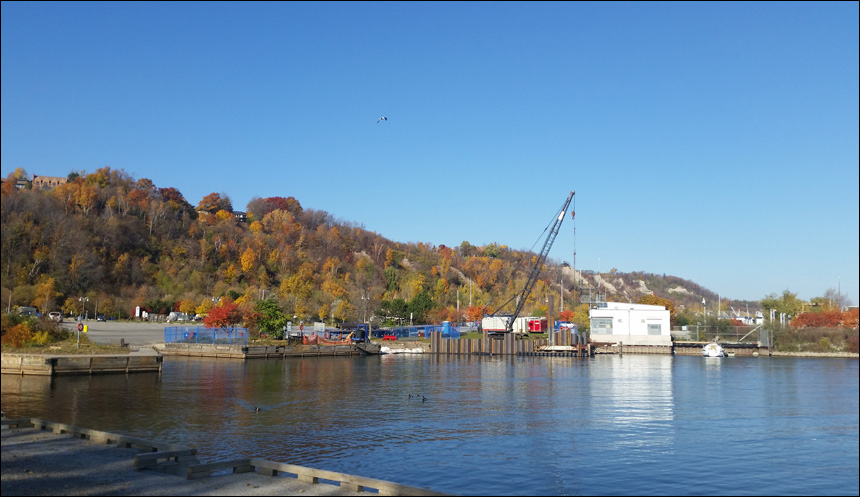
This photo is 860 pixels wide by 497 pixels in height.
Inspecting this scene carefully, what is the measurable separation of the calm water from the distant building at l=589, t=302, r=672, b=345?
5120cm

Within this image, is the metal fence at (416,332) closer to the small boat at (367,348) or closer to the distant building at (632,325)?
the small boat at (367,348)

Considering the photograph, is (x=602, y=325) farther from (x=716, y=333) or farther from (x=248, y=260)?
(x=248, y=260)

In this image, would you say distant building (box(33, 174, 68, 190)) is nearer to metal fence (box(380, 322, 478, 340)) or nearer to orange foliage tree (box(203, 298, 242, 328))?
orange foliage tree (box(203, 298, 242, 328))

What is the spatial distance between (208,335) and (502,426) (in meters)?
47.0

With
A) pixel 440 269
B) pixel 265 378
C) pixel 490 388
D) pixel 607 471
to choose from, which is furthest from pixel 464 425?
pixel 440 269

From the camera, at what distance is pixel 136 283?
222ft

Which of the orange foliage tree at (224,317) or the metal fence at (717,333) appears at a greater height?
the orange foliage tree at (224,317)

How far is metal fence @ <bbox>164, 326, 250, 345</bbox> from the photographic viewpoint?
214 feet

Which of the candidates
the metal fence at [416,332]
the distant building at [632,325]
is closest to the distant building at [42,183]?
the metal fence at [416,332]

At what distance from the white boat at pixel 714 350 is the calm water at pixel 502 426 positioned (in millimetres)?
41742

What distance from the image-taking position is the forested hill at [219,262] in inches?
650

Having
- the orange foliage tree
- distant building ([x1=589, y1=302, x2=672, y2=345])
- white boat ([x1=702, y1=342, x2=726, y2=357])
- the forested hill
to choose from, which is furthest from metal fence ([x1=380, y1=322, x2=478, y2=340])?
white boat ([x1=702, y1=342, x2=726, y2=357])

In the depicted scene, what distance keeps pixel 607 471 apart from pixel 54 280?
653 inches

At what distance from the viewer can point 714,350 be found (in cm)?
8825
